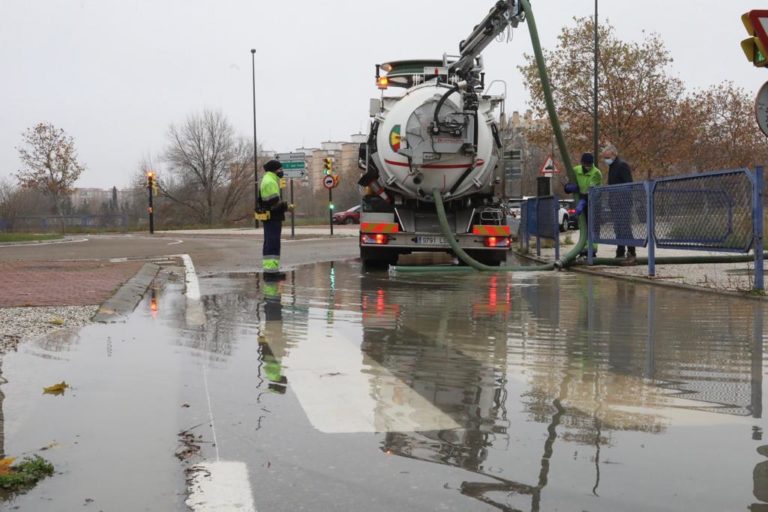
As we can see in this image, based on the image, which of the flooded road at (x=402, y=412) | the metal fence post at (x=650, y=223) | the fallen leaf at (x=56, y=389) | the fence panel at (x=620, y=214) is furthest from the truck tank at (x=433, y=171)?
the fallen leaf at (x=56, y=389)

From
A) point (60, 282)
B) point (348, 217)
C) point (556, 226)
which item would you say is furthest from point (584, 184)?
point (348, 217)

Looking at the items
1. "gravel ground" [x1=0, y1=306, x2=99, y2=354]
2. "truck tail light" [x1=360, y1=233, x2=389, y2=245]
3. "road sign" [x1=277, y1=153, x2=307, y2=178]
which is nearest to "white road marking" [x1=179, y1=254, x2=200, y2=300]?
"gravel ground" [x1=0, y1=306, x2=99, y2=354]

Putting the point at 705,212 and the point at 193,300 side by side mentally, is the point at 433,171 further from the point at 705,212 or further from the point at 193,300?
the point at 193,300

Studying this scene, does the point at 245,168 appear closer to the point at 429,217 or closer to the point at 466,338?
the point at 429,217

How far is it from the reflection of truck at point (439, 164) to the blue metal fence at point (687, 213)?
1.86 m

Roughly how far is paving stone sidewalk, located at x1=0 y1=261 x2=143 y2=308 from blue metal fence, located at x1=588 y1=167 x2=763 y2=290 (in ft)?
23.1

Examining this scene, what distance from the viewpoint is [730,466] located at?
313 centimetres

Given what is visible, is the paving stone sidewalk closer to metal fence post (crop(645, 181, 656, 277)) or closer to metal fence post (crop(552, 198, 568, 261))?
metal fence post (crop(645, 181, 656, 277))

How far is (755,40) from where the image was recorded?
22.8ft

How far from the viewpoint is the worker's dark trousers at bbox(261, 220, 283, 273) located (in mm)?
11250

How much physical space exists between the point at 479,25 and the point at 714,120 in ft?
112

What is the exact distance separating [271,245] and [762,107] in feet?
22.7

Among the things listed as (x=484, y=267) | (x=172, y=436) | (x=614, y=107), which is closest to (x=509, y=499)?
(x=172, y=436)

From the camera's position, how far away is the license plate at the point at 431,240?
41.9 ft
